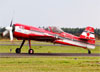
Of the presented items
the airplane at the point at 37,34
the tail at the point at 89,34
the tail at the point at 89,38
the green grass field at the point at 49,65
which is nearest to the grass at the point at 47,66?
the green grass field at the point at 49,65

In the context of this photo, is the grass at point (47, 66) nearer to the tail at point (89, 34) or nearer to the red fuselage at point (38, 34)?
the red fuselage at point (38, 34)

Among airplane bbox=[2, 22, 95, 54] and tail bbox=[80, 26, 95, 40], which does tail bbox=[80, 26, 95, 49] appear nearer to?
tail bbox=[80, 26, 95, 40]

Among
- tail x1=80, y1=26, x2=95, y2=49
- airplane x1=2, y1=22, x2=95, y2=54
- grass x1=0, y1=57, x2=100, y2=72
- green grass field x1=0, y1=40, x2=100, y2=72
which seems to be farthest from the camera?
tail x1=80, y1=26, x2=95, y2=49

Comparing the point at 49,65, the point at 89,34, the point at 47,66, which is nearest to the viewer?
the point at 47,66

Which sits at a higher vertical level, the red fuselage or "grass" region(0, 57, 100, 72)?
the red fuselage

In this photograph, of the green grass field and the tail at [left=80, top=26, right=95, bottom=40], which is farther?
the tail at [left=80, top=26, right=95, bottom=40]

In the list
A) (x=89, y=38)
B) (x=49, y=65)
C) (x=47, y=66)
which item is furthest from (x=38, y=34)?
(x=47, y=66)

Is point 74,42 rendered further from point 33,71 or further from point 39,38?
point 33,71

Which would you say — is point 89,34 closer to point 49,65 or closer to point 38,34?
point 38,34

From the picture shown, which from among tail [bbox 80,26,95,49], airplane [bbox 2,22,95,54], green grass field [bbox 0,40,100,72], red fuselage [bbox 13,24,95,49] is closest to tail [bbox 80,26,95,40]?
tail [bbox 80,26,95,49]

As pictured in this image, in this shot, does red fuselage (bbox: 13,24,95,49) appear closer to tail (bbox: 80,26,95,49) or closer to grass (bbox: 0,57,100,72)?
tail (bbox: 80,26,95,49)

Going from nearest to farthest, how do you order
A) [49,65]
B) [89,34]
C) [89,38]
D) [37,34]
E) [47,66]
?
[47,66] → [49,65] → [37,34] → [89,38] → [89,34]

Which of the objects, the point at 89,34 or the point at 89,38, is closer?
the point at 89,38

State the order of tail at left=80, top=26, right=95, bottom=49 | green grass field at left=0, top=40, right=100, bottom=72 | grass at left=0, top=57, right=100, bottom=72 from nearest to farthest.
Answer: grass at left=0, top=57, right=100, bottom=72 → green grass field at left=0, top=40, right=100, bottom=72 → tail at left=80, top=26, right=95, bottom=49
